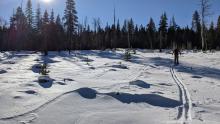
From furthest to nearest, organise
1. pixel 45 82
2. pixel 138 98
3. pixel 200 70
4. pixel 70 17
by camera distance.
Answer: pixel 70 17 → pixel 200 70 → pixel 45 82 → pixel 138 98

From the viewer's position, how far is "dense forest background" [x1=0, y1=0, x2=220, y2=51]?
199 ft

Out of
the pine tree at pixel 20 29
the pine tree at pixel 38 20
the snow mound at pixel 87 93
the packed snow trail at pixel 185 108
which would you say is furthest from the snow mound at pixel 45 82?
the pine tree at pixel 38 20

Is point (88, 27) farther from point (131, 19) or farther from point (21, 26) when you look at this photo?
point (21, 26)

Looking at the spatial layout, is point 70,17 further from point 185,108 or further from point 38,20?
point 185,108

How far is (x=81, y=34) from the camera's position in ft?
292

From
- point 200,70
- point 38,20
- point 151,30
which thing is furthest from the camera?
point 151,30

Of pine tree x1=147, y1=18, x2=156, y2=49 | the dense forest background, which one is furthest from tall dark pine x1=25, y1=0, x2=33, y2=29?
pine tree x1=147, y1=18, x2=156, y2=49

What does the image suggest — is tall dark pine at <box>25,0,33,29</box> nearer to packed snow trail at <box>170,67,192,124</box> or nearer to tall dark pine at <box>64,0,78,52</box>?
tall dark pine at <box>64,0,78,52</box>

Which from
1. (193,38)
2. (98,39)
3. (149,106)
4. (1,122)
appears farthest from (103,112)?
(193,38)

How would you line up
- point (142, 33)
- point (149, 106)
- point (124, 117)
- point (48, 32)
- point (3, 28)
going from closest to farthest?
point (124, 117)
point (149, 106)
point (48, 32)
point (3, 28)
point (142, 33)

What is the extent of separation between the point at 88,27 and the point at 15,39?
1161 inches

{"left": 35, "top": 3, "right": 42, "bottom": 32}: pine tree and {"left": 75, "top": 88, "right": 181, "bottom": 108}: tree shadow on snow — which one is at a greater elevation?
{"left": 35, "top": 3, "right": 42, "bottom": 32}: pine tree

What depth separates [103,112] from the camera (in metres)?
9.45

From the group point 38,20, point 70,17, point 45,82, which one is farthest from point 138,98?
point 38,20
